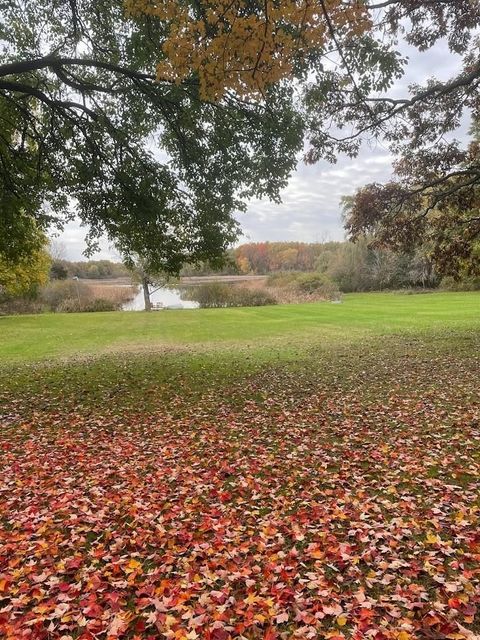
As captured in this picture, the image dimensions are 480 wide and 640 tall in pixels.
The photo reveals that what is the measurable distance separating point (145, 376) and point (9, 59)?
26.4 feet

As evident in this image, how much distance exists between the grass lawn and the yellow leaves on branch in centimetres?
419

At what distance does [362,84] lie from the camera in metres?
7.90

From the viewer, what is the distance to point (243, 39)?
151 inches

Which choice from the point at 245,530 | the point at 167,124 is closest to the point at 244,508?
the point at 245,530

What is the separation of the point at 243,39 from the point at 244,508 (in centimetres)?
450

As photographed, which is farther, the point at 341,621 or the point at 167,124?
the point at 167,124

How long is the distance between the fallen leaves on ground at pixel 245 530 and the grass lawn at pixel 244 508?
0.05ft

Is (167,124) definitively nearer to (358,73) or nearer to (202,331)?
(358,73)

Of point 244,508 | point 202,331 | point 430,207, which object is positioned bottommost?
point 202,331

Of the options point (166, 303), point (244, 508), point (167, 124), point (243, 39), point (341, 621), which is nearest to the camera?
point (341, 621)

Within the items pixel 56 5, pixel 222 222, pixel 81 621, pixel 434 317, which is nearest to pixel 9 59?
pixel 56 5

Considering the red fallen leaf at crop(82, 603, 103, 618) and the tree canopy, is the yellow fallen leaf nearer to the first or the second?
the red fallen leaf at crop(82, 603, 103, 618)

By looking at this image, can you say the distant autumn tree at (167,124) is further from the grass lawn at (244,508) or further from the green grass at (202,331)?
the green grass at (202,331)

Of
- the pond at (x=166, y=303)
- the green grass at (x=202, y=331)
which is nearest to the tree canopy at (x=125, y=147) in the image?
the green grass at (x=202, y=331)
